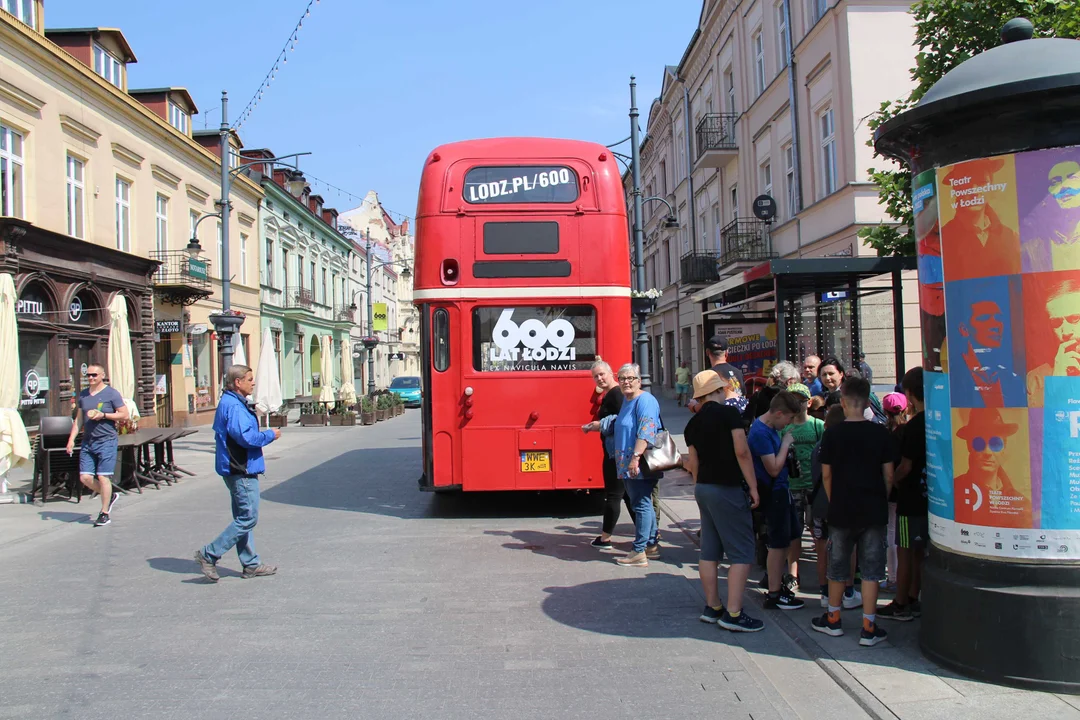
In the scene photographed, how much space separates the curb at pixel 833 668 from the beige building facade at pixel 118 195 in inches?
673

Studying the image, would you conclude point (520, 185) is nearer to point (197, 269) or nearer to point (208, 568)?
point (208, 568)

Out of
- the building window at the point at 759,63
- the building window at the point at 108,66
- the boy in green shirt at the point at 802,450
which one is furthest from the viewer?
the building window at the point at 759,63

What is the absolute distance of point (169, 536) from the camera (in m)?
9.02

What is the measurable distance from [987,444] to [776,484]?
1.71 m

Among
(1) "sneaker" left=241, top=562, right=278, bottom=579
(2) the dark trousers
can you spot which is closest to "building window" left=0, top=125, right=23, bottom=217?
(1) "sneaker" left=241, top=562, right=278, bottom=579

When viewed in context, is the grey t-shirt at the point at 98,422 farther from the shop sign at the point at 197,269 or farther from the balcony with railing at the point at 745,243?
the balcony with railing at the point at 745,243

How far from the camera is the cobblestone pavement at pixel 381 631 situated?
4316 millimetres

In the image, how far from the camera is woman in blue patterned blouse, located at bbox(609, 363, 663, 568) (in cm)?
688

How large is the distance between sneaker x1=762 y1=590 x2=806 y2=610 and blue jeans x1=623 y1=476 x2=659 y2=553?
1.51 metres

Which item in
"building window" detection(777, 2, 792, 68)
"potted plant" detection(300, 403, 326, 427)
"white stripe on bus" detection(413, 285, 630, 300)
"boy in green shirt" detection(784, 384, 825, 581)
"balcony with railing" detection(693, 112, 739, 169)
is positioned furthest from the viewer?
"potted plant" detection(300, 403, 326, 427)

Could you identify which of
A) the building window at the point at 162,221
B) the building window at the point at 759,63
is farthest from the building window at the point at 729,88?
the building window at the point at 162,221

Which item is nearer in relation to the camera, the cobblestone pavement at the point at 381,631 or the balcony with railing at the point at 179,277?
the cobblestone pavement at the point at 381,631

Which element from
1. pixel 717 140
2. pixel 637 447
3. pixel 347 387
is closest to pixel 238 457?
pixel 637 447

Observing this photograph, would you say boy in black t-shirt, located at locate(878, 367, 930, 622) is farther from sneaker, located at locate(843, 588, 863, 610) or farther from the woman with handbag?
the woman with handbag
